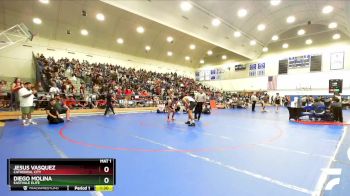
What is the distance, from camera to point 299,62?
26.5m

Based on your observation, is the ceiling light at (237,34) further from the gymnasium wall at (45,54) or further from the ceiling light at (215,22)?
the gymnasium wall at (45,54)

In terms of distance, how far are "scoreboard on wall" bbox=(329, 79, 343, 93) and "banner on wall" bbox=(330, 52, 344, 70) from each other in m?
1.58

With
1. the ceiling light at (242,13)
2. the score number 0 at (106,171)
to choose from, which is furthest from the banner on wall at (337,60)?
the score number 0 at (106,171)

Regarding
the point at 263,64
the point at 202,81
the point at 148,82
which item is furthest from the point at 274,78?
the point at 148,82

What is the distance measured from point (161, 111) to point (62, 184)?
540 inches

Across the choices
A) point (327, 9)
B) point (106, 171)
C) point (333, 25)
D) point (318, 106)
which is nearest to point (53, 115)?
point (106, 171)

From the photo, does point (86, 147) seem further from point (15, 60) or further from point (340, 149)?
point (15, 60)

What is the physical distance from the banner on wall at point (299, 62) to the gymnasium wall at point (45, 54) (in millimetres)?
20082

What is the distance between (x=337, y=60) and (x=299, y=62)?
12.9ft

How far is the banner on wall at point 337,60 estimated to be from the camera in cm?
2331

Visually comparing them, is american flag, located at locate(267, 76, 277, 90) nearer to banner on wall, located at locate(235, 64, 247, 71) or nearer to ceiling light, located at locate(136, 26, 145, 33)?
banner on wall, located at locate(235, 64, 247, 71)

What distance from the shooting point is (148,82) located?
22.2 m

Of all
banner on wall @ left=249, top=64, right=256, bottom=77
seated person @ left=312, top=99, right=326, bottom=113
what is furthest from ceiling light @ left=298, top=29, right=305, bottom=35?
seated person @ left=312, top=99, right=326, bottom=113

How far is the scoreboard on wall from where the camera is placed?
23141 millimetres
